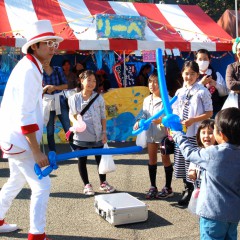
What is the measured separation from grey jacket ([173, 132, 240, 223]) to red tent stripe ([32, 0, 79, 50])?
6.01 meters

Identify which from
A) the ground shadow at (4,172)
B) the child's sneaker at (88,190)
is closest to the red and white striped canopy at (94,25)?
the ground shadow at (4,172)

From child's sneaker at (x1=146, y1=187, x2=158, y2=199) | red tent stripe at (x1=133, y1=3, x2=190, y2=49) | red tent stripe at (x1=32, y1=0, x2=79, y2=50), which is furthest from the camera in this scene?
red tent stripe at (x1=133, y1=3, x2=190, y2=49)

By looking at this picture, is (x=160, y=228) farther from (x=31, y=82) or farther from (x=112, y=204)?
(x=31, y=82)

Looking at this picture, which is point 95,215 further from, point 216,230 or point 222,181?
point 222,181

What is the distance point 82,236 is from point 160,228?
72cm

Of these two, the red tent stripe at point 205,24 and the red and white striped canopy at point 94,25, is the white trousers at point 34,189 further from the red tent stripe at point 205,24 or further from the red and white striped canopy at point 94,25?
the red tent stripe at point 205,24

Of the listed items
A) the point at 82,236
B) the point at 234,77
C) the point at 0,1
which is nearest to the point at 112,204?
the point at 82,236

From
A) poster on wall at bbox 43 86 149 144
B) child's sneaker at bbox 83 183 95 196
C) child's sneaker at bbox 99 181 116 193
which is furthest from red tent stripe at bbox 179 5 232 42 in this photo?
child's sneaker at bbox 83 183 95 196

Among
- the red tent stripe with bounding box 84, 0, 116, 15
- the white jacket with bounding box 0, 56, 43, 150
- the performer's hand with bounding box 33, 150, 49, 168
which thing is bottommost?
the performer's hand with bounding box 33, 150, 49, 168

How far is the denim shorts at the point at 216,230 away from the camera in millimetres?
2484

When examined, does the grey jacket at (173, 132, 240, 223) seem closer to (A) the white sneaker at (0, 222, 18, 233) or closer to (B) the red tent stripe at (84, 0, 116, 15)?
(A) the white sneaker at (0, 222, 18, 233)

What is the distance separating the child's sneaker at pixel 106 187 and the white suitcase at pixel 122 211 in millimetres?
854

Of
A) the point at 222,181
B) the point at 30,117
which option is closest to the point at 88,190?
the point at 30,117

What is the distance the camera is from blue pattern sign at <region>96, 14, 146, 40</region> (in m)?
8.49
